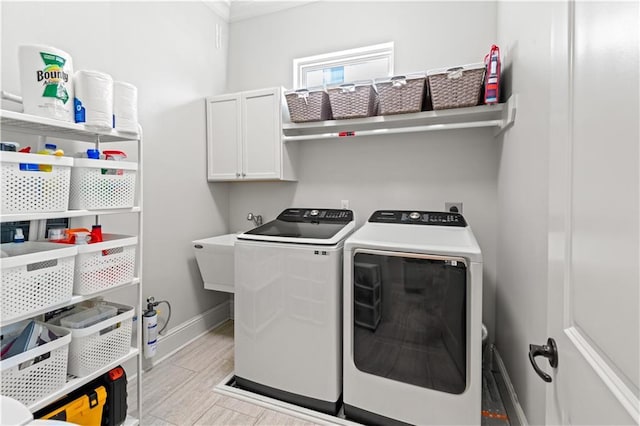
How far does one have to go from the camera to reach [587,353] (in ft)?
1.86

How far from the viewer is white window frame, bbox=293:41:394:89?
2.60 metres

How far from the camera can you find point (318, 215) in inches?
95.1

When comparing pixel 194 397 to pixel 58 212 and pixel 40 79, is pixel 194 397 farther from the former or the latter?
pixel 40 79

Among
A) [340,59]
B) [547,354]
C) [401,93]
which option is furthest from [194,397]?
[340,59]

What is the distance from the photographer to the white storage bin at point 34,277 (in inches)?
45.0

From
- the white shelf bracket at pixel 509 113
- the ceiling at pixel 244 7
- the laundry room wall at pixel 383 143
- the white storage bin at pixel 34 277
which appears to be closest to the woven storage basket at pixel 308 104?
the laundry room wall at pixel 383 143

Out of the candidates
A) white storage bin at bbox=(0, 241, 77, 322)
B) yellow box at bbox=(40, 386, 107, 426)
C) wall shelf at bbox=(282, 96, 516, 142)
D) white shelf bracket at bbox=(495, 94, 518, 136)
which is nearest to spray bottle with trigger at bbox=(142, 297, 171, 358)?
yellow box at bbox=(40, 386, 107, 426)

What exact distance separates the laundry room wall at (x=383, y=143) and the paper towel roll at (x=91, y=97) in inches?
65.6

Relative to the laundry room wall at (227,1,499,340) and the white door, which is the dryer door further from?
the laundry room wall at (227,1,499,340)

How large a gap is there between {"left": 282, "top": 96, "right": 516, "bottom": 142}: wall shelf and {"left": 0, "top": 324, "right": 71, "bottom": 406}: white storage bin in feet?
6.44

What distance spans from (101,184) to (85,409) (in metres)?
1.07

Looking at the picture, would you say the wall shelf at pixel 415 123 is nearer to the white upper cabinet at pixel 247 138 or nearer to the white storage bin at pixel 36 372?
the white upper cabinet at pixel 247 138

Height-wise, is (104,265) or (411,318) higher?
(104,265)

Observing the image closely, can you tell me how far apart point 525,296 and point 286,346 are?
135cm
